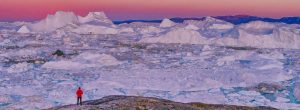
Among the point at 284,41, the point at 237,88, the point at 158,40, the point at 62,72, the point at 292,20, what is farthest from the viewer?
the point at 292,20

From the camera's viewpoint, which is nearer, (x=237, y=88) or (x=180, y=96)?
(x=180, y=96)

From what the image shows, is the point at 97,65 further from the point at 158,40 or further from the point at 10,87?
the point at 158,40

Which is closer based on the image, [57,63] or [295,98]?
[295,98]

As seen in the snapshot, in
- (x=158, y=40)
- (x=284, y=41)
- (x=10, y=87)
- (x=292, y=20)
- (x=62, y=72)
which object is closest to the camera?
(x=10, y=87)

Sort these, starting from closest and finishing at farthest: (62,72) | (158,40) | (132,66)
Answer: (62,72) → (132,66) → (158,40)

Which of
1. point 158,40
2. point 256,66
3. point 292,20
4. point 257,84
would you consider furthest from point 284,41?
point 292,20

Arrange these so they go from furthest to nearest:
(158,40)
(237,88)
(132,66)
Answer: (158,40) < (132,66) < (237,88)

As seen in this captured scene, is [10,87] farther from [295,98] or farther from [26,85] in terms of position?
[295,98]

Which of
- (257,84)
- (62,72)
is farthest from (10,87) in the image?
(257,84)
